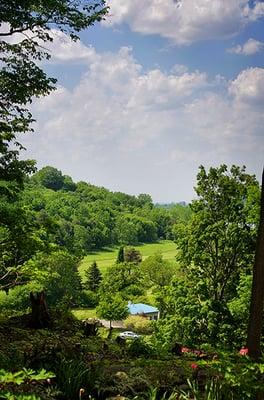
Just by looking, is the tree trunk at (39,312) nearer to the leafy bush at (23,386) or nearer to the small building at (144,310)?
the leafy bush at (23,386)

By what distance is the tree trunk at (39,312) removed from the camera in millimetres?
10586

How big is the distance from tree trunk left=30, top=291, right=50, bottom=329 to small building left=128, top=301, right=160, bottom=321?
56866 mm

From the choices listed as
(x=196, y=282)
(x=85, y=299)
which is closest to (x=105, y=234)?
(x=85, y=299)

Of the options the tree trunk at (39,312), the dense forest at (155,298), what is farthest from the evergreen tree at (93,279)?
the tree trunk at (39,312)

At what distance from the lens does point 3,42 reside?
36.4 feet

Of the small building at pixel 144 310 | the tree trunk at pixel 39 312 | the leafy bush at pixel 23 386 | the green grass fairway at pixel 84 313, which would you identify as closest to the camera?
the leafy bush at pixel 23 386

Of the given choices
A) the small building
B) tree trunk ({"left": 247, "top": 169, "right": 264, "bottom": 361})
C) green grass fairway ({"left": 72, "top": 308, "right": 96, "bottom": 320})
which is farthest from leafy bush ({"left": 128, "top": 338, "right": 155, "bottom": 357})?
the small building

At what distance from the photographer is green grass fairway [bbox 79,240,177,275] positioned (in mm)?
107562

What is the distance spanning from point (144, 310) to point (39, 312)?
60383 mm

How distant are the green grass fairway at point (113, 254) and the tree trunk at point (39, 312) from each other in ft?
282

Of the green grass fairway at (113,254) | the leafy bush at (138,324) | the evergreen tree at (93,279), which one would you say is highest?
the green grass fairway at (113,254)

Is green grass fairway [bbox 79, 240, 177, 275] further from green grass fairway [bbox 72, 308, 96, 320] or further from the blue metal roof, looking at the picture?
green grass fairway [bbox 72, 308, 96, 320]

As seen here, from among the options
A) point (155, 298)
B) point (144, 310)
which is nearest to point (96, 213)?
point (144, 310)

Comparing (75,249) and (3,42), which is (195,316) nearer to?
(75,249)
